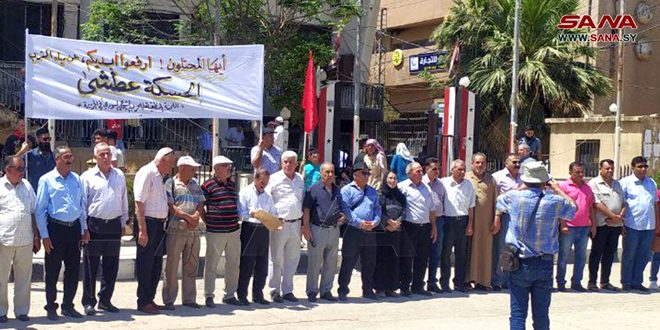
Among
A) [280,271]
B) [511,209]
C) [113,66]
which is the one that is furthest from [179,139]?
[511,209]

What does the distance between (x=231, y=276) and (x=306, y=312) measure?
0.98 meters

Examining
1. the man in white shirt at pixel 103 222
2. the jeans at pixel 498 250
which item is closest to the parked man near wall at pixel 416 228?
the jeans at pixel 498 250

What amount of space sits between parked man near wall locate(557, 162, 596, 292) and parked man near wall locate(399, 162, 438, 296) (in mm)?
1875

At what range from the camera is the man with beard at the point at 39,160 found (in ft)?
37.1

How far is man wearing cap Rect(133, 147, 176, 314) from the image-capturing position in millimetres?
9172

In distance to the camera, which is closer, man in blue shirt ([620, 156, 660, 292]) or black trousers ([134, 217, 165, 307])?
black trousers ([134, 217, 165, 307])

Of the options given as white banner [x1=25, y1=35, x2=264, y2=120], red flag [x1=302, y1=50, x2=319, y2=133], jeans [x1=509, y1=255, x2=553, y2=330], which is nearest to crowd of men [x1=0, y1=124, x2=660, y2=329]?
jeans [x1=509, y1=255, x2=553, y2=330]

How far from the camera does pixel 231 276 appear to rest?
9.98 meters

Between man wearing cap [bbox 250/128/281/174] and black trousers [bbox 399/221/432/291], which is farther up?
man wearing cap [bbox 250/128/281/174]

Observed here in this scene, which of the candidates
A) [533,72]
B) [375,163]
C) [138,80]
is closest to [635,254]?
[375,163]

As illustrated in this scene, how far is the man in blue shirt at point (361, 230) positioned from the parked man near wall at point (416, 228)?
45 centimetres

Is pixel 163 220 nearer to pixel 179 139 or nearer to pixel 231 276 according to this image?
pixel 231 276

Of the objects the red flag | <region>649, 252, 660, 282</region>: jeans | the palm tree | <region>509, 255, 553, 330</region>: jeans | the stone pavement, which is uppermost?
the palm tree

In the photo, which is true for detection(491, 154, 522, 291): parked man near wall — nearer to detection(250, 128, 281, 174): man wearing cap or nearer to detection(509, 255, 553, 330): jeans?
detection(250, 128, 281, 174): man wearing cap
